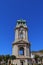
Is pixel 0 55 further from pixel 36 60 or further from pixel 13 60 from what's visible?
pixel 36 60

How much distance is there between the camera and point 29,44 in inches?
2667

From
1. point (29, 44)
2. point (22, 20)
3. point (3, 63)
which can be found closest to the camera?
point (3, 63)

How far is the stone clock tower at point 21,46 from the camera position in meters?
65.1

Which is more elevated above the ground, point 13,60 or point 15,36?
point 15,36

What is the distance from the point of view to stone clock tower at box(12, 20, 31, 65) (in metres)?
65.1

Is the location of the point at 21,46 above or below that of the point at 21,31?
below

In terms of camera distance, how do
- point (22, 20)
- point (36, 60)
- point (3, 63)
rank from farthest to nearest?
point (36, 60), point (22, 20), point (3, 63)

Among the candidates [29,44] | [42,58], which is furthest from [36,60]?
[29,44]

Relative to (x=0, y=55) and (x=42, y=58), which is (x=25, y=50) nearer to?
(x=0, y=55)

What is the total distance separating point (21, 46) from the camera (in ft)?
221

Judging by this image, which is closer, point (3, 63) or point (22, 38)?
point (3, 63)

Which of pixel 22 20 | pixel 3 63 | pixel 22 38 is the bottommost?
pixel 3 63

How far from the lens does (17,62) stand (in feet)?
213

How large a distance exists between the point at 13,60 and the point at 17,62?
5.43 feet
